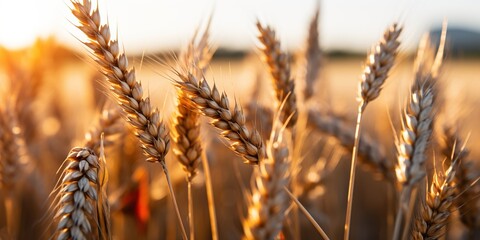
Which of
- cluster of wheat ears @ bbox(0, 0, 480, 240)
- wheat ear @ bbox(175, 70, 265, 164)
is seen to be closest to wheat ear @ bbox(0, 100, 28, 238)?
cluster of wheat ears @ bbox(0, 0, 480, 240)

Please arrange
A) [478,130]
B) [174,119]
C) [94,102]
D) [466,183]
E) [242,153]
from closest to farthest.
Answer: [242,153], [174,119], [466,183], [94,102], [478,130]

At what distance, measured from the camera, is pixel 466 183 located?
6.13 feet

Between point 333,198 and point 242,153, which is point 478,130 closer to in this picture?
point 333,198

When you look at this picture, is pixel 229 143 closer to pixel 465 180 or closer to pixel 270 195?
pixel 270 195

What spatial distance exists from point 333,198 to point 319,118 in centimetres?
101

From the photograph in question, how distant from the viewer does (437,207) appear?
1301 mm

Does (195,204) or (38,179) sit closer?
(38,179)

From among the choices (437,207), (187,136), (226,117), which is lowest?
(437,207)

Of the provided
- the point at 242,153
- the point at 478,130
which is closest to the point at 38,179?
the point at 242,153

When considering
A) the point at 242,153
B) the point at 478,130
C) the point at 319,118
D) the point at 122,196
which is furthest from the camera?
the point at 478,130

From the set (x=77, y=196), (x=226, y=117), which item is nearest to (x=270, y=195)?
(x=226, y=117)

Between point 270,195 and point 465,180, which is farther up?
point 270,195

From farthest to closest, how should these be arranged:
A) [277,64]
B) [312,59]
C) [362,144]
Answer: [312,59], [362,144], [277,64]

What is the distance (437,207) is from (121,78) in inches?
39.8
